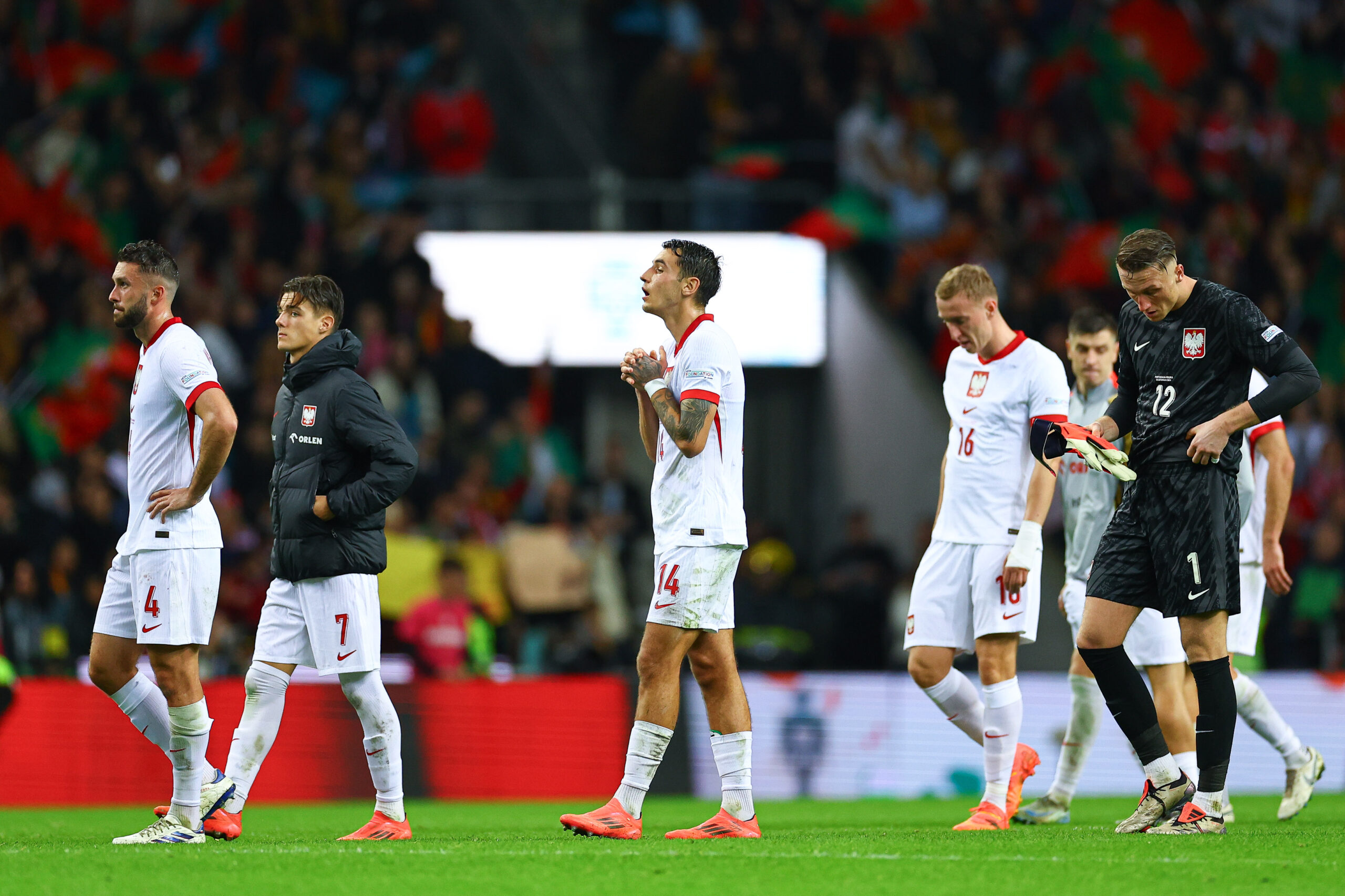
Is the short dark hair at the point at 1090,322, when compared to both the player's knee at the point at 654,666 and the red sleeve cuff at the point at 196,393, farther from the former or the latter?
the red sleeve cuff at the point at 196,393

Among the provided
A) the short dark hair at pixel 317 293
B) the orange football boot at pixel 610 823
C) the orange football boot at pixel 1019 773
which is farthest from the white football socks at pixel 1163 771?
the short dark hair at pixel 317 293

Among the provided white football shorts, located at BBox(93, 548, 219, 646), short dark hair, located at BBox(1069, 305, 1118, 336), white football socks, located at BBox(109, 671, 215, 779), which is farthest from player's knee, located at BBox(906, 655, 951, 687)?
white football socks, located at BBox(109, 671, 215, 779)

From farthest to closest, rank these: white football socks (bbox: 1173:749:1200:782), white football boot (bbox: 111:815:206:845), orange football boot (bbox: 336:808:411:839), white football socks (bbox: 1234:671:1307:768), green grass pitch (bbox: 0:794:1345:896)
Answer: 1. white football socks (bbox: 1234:671:1307:768)
2. white football socks (bbox: 1173:749:1200:782)
3. orange football boot (bbox: 336:808:411:839)
4. white football boot (bbox: 111:815:206:845)
5. green grass pitch (bbox: 0:794:1345:896)

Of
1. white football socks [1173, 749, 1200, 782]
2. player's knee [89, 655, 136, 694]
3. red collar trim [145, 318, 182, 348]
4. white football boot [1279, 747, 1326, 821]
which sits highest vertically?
red collar trim [145, 318, 182, 348]

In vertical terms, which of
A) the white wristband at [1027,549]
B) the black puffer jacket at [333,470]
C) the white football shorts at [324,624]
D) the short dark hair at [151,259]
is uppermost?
the short dark hair at [151,259]

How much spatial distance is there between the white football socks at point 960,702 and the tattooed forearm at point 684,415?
2.12 metres

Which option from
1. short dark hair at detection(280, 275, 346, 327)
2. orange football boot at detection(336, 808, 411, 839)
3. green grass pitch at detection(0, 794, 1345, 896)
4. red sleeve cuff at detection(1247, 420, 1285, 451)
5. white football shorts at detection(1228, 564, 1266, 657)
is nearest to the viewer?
green grass pitch at detection(0, 794, 1345, 896)

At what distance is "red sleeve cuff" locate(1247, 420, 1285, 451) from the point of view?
901cm

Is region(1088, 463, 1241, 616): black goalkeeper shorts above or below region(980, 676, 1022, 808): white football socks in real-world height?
above

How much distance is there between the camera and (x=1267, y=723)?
932 centimetres

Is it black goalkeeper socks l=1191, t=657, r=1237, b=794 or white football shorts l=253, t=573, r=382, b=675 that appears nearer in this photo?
black goalkeeper socks l=1191, t=657, r=1237, b=794

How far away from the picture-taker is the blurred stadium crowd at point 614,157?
14430 millimetres

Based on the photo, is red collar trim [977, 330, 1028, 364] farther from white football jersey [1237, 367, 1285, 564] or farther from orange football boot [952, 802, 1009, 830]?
orange football boot [952, 802, 1009, 830]

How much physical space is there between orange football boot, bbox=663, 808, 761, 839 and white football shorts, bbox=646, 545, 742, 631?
86 cm
